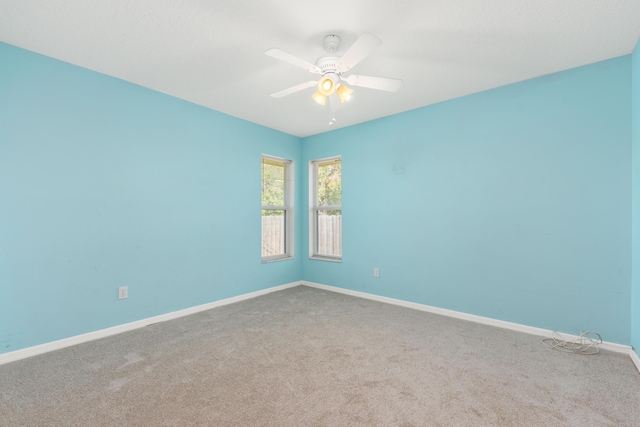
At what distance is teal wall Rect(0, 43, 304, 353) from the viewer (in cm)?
230

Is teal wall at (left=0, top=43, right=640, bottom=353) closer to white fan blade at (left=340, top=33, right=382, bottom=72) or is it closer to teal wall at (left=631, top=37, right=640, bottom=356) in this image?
teal wall at (left=631, top=37, right=640, bottom=356)

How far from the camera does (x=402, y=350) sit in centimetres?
244

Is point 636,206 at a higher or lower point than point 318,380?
higher

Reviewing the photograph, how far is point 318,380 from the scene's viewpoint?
6.53 feet

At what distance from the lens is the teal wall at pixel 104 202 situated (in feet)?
7.54

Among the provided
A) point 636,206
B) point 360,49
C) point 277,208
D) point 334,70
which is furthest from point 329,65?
point 277,208

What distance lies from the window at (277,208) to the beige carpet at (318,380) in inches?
66.4

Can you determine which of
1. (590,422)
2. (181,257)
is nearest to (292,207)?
(181,257)

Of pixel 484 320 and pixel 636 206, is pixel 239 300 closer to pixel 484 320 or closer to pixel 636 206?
pixel 484 320

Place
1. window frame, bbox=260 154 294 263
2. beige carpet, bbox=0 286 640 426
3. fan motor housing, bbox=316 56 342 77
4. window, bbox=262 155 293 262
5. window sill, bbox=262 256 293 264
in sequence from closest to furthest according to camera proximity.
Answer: beige carpet, bbox=0 286 640 426 → fan motor housing, bbox=316 56 342 77 → window sill, bbox=262 256 293 264 → window, bbox=262 155 293 262 → window frame, bbox=260 154 294 263

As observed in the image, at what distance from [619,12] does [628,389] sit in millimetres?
2468

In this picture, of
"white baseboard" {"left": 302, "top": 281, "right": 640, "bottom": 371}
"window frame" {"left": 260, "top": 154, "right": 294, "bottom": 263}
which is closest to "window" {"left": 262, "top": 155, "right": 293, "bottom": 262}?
"window frame" {"left": 260, "top": 154, "right": 294, "bottom": 263}

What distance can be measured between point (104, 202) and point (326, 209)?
2866 millimetres

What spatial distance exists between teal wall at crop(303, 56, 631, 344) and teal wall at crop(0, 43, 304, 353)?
1998mm
